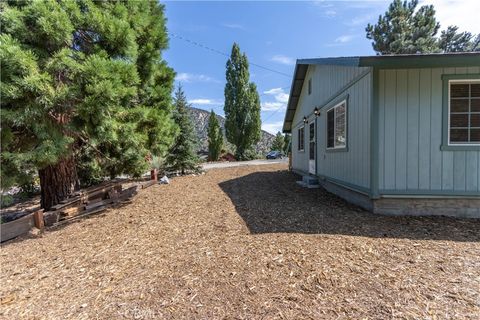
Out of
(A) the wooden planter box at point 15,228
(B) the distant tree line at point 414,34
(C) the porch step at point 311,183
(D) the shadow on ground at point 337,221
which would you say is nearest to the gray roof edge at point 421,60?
(D) the shadow on ground at point 337,221

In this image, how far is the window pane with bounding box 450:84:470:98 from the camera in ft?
15.7

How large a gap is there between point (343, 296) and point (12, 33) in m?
5.75

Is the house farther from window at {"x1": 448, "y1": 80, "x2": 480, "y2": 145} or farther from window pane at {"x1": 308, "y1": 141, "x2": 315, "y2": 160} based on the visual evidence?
window pane at {"x1": 308, "y1": 141, "x2": 315, "y2": 160}

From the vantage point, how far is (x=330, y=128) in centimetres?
773

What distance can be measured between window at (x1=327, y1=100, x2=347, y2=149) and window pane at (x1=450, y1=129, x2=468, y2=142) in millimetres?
2001

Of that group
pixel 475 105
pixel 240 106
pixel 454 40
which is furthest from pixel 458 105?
pixel 240 106

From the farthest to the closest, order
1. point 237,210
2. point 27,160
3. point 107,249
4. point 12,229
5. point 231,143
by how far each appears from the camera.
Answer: point 231,143
point 237,210
point 12,229
point 27,160
point 107,249

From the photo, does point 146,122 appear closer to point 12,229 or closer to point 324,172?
point 12,229

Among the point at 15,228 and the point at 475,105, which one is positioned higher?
the point at 475,105

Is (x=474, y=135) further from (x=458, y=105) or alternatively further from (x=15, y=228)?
(x=15, y=228)

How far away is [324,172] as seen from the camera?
806 centimetres

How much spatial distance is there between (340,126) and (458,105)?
244 centimetres

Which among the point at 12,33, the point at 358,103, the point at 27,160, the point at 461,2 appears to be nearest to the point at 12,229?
the point at 27,160

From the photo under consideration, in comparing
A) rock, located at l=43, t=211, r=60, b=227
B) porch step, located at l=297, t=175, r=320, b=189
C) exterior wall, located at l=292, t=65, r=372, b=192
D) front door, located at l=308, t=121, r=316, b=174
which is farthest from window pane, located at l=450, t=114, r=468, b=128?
rock, located at l=43, t=211, r=60, b=227
